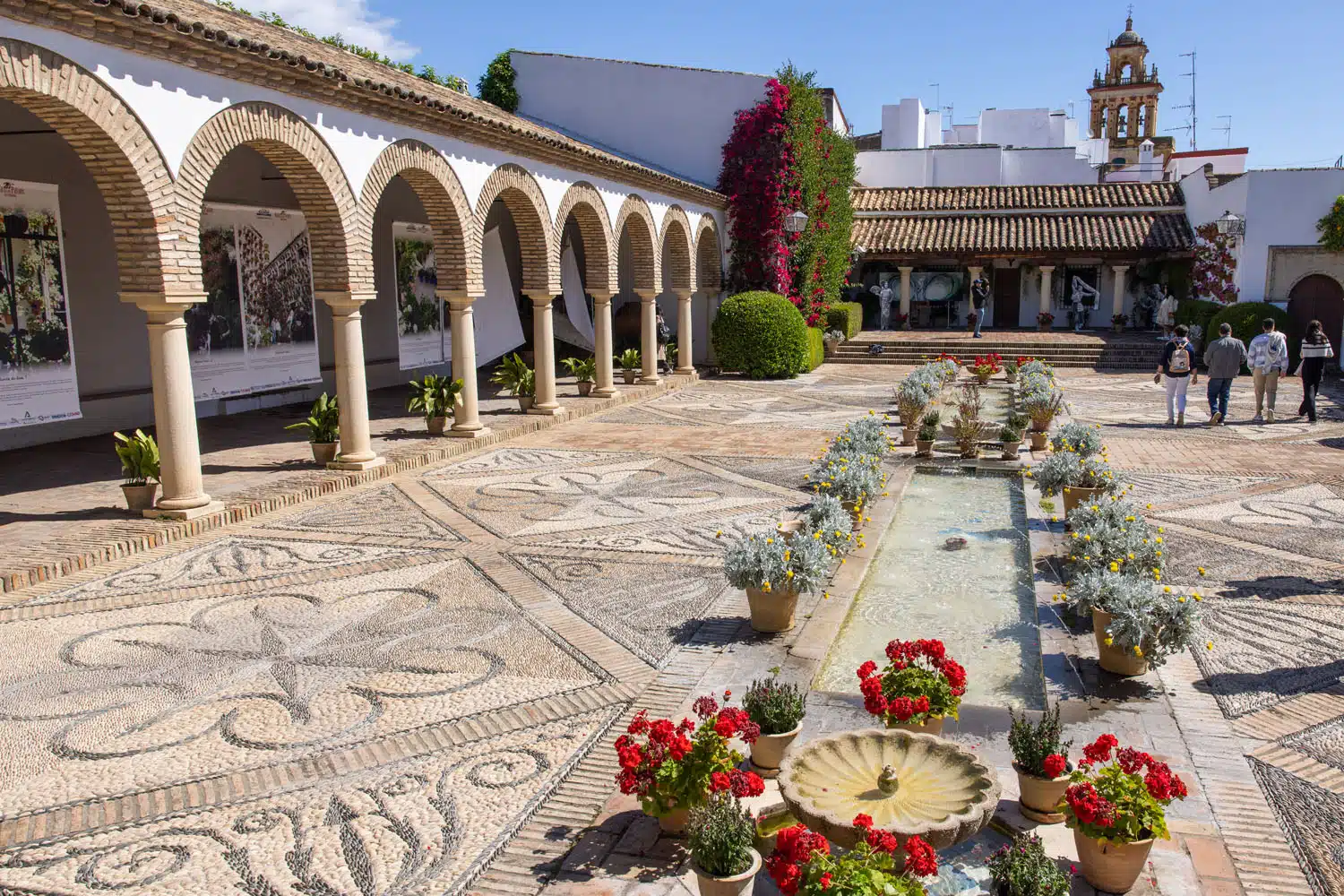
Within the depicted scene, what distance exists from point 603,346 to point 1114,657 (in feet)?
41.6

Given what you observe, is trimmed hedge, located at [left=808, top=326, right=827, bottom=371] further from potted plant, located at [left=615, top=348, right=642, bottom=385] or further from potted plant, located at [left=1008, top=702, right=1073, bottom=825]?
potted plant, located at [left=1008, top=702, right=1073, bottom=825]

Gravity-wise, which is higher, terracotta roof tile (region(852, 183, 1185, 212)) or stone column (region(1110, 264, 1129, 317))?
terracotta roof tile (region(852, 183, 1185, 212))

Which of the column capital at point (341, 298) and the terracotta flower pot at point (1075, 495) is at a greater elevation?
the column capital at point (341, 298)

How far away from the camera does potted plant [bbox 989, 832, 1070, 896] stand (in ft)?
10.6

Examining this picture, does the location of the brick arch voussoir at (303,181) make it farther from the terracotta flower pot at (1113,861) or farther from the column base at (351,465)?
the terracotta flower pot at (1113,861)

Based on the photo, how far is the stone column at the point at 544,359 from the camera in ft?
50.0

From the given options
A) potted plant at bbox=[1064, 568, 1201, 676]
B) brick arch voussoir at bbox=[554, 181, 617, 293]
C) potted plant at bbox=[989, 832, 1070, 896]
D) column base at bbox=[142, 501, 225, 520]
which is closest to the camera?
potted plant at bbox=[989, 832, 1070, 896]

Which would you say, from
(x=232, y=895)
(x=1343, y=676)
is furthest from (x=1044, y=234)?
(x=232, y=895)

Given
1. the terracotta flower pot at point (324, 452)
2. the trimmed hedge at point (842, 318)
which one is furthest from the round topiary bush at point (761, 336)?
the terracotta flower pot at point (324, 452)

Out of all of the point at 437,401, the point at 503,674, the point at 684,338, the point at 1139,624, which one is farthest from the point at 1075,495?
the point at 684,338

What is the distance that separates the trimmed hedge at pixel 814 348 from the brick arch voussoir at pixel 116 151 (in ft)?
52.5

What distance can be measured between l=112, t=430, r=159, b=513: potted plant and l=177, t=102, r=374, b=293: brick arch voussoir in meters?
1.68

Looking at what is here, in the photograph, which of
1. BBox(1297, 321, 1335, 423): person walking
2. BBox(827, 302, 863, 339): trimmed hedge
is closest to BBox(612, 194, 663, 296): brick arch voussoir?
BBox(827, 302, 863, 339): trimmed hedge

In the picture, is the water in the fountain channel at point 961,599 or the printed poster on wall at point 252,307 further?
the printed poster on wall at point 252,307
